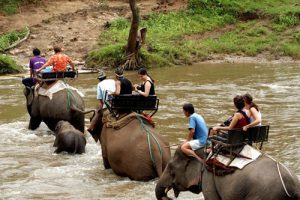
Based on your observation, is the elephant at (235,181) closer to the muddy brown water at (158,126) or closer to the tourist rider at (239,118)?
the tourist rider at (239,118)

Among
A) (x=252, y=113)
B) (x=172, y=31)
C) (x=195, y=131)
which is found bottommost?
(x=195, y=131)

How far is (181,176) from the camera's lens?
8.78 metres

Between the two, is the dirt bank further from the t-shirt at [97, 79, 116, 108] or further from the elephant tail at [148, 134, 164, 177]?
the elephant tail at [148, 134, 164, 177]

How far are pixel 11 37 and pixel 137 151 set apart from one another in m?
20.2

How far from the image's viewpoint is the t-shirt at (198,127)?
29.8 ft

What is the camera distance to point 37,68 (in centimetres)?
1481

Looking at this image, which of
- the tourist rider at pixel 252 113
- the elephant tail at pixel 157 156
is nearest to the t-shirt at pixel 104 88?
the elephant tail at pixel 157 156

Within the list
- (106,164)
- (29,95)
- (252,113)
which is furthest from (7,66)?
(252,113)

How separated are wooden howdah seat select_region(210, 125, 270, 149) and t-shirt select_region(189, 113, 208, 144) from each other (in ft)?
2.62

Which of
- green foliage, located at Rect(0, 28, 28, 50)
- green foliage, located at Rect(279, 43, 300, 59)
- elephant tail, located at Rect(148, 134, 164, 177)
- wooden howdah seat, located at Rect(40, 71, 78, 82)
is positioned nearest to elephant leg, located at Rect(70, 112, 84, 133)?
wooden howdah seat, located at Rect(40, 71, 78, 82)

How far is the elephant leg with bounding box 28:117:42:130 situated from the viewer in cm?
1445

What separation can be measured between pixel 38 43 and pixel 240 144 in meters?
21.6

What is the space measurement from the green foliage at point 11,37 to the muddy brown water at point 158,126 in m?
6.06

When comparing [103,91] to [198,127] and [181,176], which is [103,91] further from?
[181,176]
